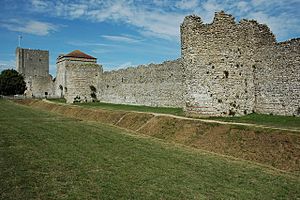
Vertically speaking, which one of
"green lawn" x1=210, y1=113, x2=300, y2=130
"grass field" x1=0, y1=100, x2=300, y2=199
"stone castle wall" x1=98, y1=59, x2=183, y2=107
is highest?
"stone castle wall" x1=98, y1=59, x2=183, y2=107

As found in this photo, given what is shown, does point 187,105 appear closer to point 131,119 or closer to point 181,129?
point 181,129

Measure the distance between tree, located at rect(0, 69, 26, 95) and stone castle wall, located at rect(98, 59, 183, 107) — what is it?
2982cm

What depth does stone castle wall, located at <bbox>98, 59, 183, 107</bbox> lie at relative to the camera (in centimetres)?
2498

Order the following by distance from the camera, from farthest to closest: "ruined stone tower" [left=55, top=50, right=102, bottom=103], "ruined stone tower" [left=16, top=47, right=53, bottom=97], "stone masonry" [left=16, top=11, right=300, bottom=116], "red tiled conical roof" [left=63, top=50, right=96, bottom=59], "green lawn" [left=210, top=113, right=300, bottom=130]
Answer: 1. "ruined stone tower" [left=16, top=47, right=53, bottom=97]
2. "red tiled conical roof" [left=63, top=50, right=96, bottom=59]
3. "ruined stone tower" [left=55, top=50, right=102, bottom=103]
4. "stone masonry" [left=16, top=11, right=300, bottom=116]
5. "green lawn" [left=210, top=113, right=300, bottom=130]

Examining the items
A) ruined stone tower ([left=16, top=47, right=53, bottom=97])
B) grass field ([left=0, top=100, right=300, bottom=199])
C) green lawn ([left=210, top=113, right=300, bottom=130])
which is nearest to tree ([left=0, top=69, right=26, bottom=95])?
ruined stone tower ([left=16, top=47, right=53, bottom=97])

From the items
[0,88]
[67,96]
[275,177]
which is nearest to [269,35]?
[275,177]

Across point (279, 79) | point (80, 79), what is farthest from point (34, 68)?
point (279, 79)

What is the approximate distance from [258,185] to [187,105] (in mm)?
9195

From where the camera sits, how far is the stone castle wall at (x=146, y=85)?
984 inches

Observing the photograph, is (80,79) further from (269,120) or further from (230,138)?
(230,138)

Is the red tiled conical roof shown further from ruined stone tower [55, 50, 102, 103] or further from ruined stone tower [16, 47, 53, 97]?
ruined stone tower [55, 50, 102, 103]

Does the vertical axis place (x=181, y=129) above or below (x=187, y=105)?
below

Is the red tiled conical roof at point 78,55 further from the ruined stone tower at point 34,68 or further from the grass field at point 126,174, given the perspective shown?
the grass field at point 126,174

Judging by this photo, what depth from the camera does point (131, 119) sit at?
18.8 meters
